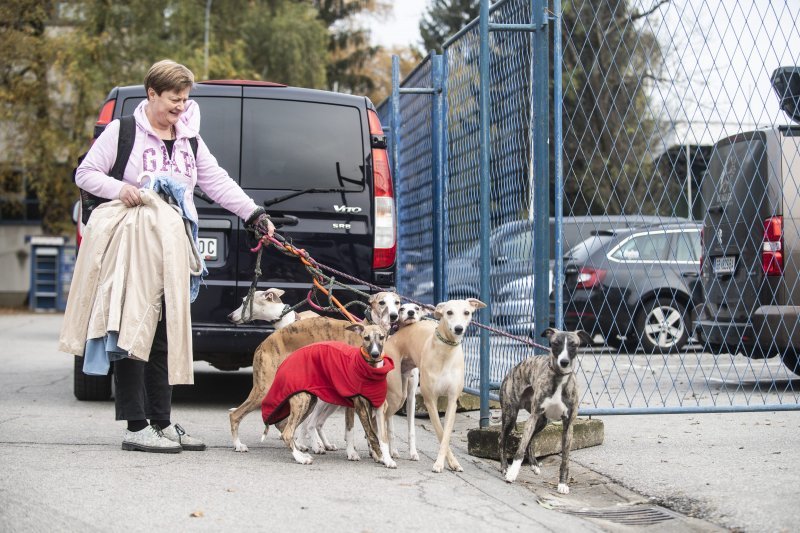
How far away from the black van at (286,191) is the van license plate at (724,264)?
3120 millimetres

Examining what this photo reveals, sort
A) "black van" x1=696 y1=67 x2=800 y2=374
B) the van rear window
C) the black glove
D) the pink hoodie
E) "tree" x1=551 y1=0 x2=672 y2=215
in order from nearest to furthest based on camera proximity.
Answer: the pink hoodie, the black glove, "tree" x1=551 y1=0 x2=672 y2=215, the van rear window, "black van" x1=696 y1=67 x2=800 y2=374

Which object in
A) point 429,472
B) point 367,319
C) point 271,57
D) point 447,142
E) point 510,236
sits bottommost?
point 429,472

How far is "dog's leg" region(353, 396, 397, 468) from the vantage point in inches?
234

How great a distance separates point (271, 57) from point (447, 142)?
25707 millimetres

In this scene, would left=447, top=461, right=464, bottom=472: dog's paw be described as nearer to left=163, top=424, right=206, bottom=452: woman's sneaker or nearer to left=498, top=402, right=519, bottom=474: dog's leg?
left=498, top=402, right=519, bottom=474: dog's leg

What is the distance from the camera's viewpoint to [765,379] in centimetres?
1089

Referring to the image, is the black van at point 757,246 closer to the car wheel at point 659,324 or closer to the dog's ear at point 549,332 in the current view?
the dog's ear at point 549,332

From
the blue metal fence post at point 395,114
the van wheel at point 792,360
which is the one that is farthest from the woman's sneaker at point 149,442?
the van wheel at point 792,360

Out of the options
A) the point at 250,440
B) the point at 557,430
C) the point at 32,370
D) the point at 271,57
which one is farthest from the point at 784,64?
the point at 271,57

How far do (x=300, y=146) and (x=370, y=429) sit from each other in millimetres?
2805

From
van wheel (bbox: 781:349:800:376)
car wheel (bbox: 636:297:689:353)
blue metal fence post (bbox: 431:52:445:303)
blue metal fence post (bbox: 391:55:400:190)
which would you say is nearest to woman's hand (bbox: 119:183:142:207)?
blue metal fence post (bbox: 431:52:445:303)

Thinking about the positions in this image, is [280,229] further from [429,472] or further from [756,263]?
[756,263]

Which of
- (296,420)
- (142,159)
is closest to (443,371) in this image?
(296,420)

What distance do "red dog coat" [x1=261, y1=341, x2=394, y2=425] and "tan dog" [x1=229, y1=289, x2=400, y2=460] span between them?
0.49 metres
